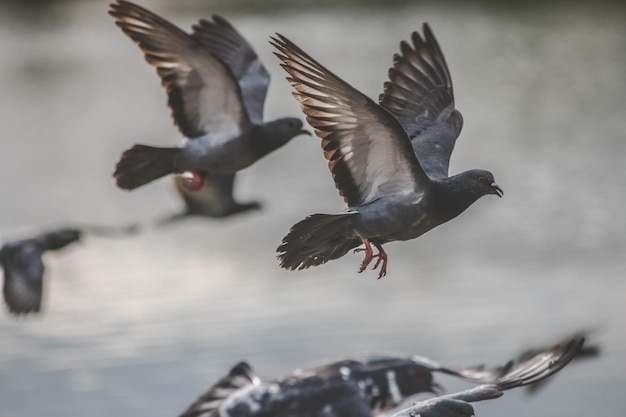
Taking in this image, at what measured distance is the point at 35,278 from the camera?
1215 cm

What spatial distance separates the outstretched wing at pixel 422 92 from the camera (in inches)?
344

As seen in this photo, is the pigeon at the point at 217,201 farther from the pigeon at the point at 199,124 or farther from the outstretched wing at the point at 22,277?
the pigeon at the point at 199,124

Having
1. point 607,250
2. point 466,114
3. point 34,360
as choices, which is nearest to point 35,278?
point 34,360

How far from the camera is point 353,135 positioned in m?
7.12

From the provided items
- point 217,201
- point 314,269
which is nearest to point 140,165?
point 217,201

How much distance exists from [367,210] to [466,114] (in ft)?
64.2

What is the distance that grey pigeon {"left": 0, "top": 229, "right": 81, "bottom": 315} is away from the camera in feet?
39.4

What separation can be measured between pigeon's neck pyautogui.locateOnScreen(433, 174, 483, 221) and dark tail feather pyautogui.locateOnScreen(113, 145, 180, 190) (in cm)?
250

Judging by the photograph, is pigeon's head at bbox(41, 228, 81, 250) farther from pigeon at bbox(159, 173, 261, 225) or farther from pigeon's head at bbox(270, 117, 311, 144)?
pigeon's head at bbox(270, 117, 311, 144)

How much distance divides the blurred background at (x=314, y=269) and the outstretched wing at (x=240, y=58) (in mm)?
3094

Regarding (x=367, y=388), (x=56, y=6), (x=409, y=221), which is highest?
(x=56, y=6)

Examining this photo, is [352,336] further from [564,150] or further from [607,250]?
[564,150]

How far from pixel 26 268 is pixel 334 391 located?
4.20 metres

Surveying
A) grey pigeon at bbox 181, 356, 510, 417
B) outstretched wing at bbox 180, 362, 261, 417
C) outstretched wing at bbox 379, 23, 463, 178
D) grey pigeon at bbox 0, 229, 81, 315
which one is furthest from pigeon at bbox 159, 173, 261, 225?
outstretched wing at bbox 379, 23, 463, 178
